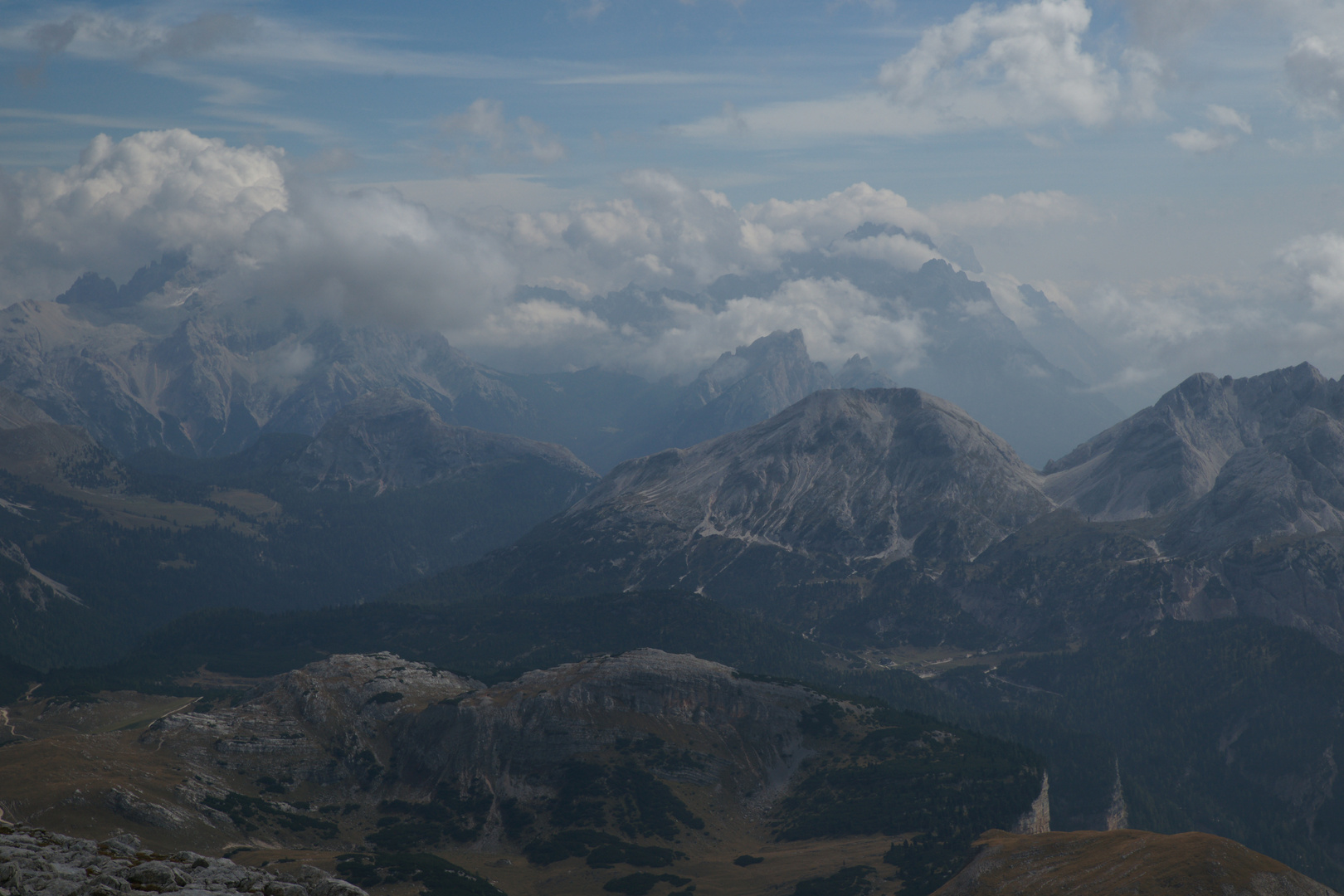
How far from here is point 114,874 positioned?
86.8m

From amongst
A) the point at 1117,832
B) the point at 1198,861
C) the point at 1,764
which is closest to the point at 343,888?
the point at 1198,861

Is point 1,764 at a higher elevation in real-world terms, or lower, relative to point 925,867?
higher

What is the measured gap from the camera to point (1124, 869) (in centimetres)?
14400

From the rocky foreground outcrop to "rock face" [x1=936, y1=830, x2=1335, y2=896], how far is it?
101 m

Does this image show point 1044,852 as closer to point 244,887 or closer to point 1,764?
point 244,887

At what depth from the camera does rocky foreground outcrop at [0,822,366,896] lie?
8106 cm

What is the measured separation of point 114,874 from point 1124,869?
125273mm

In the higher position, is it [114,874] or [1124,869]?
[114,874]

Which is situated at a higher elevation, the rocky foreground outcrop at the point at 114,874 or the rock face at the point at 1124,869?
the rocky foreground outcrop at the point at 114,874

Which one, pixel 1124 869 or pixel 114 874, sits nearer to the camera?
pixel 114 874

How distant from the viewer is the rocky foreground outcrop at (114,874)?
81.1 m

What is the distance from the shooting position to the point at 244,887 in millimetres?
91062

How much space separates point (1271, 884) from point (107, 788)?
184138 millimetres

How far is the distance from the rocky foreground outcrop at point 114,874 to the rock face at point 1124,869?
101 m
